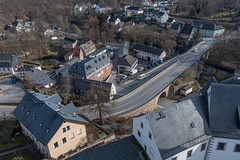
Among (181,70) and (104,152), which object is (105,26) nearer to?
(181,70)

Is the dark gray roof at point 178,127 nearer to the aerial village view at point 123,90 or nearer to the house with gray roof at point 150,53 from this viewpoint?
the aerial village view at point 123,90

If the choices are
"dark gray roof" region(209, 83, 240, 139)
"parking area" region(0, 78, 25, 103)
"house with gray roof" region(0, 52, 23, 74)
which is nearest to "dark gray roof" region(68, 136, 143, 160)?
"dark gray roof" region(209, 83, 240, 139)

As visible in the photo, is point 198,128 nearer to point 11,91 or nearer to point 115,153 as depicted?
point 115,153

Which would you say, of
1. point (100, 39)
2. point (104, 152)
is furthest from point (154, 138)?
point (100, 39)

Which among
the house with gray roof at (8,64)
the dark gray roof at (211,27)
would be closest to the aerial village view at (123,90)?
the house with gray roof at (8,64)

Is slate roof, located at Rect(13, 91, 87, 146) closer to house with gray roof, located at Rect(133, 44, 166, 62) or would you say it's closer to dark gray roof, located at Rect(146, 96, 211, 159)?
dark gray roof, located at Rect(146, 96, 211, 159)

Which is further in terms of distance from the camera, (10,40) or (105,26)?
(105,26)
